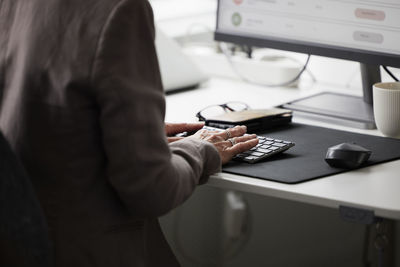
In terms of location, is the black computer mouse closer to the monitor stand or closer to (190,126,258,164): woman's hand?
(190,126,258,164): woman's hand

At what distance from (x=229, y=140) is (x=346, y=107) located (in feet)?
1.47

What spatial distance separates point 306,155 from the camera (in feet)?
4.61

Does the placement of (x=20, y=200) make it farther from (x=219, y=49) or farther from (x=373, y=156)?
(x=219, y=49)

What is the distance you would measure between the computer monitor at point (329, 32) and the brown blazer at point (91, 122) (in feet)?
1.91

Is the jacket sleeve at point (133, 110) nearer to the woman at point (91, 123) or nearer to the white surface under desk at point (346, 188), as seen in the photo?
the woman at point (91, 123)

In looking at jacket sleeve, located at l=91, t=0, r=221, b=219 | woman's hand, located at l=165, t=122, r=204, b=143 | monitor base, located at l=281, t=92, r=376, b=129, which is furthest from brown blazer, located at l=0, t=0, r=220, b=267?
monitor base, located at l=281, t=92, r=376, b=129

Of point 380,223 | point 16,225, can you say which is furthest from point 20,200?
point 380,223

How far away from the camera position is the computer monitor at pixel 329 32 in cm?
161

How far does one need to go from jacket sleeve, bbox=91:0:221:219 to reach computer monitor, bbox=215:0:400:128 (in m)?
0.64

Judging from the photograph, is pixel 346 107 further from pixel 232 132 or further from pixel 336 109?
pixel 232 132

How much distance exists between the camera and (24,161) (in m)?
1.18

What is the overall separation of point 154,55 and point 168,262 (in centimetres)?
43

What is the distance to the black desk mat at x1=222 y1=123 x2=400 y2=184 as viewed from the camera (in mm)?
1301

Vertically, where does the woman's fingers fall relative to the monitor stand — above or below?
above
